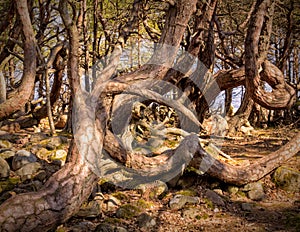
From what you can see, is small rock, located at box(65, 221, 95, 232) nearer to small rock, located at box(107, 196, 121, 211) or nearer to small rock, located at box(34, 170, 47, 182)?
small rock, located at box(107, 196, 121, 211)

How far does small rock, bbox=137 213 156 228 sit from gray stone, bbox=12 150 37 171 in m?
2.70

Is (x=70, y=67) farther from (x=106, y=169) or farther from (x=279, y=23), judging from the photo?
(x=279, y=23)

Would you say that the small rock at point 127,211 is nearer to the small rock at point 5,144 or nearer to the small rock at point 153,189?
the small rock at point 153,189

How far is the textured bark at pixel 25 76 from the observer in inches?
152

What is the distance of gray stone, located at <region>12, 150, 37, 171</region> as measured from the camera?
19.7ft

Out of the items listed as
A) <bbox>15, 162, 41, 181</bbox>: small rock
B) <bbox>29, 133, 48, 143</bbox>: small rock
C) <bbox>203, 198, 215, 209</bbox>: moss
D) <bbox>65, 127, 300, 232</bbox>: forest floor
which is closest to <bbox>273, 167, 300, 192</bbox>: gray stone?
<bbox>65, 127, 300, 232</bbox>: forest floor

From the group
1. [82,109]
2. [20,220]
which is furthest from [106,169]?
[20,220]

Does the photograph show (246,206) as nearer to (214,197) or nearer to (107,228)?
(214,197)

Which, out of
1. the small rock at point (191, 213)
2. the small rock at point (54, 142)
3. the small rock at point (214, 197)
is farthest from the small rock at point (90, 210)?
the small rock at point (54, 142)

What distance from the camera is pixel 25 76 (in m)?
4.08

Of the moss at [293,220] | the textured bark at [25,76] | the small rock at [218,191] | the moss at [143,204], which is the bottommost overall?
the moss at [143,204]

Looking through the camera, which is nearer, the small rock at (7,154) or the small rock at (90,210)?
the small rock at (90,210)

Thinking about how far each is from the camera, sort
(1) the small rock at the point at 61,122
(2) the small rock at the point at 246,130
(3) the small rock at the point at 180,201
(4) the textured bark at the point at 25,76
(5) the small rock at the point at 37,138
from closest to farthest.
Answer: (4) the textured bark at the point at 25,76 < (3) the small rock at the point at 180,201 < (5) the small rock at the point at 37,138 < (1) the small rock at the point at 61,122 < (2) the small rock at the point at 246,130

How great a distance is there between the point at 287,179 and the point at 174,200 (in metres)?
2.57
